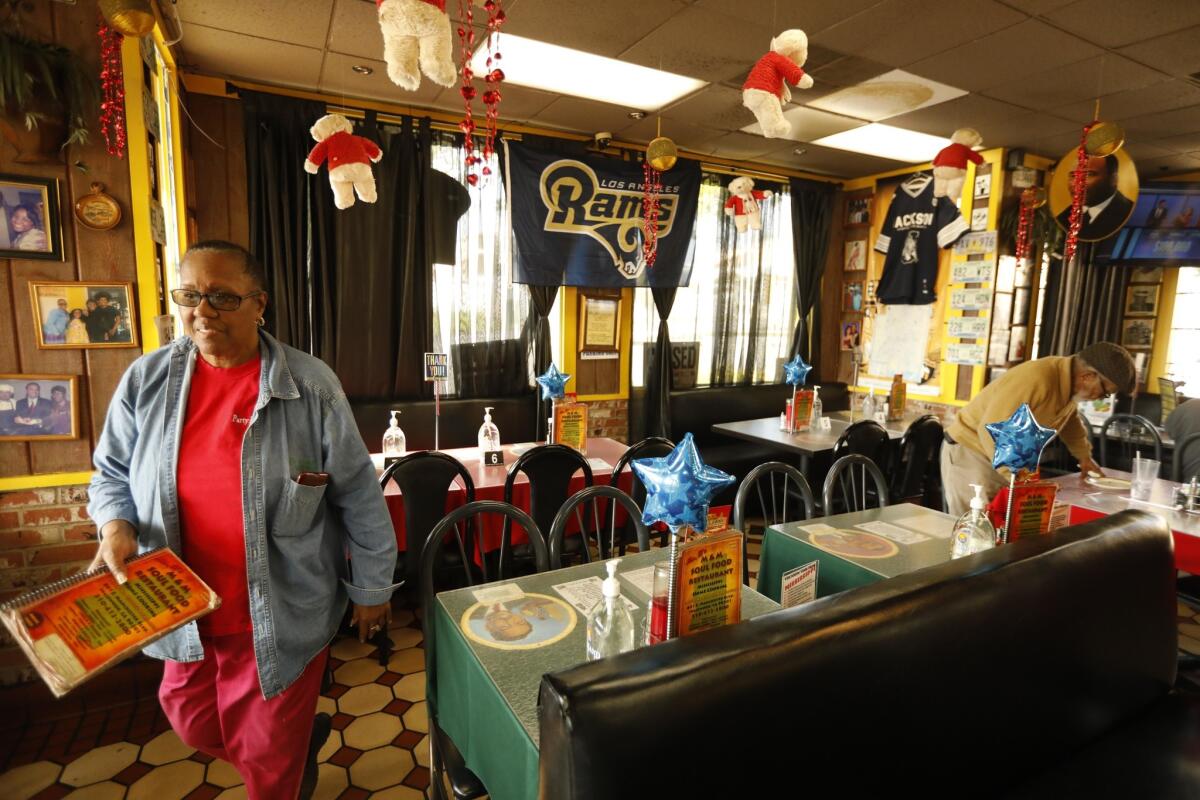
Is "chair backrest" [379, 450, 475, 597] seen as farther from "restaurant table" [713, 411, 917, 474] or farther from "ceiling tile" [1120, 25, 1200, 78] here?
"ceiling tile" [1120, 25, 1200, 78]

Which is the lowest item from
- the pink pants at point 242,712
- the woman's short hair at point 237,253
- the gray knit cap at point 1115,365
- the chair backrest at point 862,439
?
the pink pants at point 242,712

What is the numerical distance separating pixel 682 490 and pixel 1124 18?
11.1 feet

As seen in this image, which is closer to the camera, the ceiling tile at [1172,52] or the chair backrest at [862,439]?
the ceiling tile at [1172,52]

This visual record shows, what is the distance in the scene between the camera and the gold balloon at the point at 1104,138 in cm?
299

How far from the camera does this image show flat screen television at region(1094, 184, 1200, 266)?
197 inches

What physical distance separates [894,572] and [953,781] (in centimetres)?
61

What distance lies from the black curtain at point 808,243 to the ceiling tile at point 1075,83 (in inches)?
84.2

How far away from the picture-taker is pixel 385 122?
161 inches

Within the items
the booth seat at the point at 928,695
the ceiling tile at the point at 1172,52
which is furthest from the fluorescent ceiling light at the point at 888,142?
the booth seat at the point at 928,695

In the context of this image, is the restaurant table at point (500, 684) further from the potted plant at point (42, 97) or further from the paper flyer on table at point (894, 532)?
the potted plant at point (42, 97)

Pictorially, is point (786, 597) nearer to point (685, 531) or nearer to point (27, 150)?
point (685, 531)

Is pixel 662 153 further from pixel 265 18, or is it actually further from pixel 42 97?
pixel 42 97

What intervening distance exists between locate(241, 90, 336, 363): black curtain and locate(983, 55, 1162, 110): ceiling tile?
4193mm

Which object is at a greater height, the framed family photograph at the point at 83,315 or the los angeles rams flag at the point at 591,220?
the los angeles rams flag at the point at 591,220
